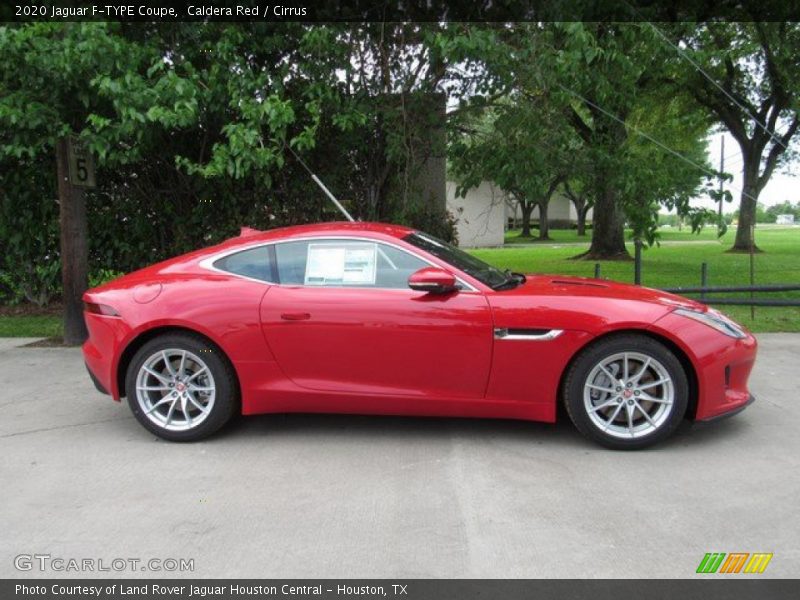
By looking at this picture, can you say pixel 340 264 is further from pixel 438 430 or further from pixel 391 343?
pixel 438 430

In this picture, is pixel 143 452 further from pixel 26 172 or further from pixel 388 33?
pixel 26 172

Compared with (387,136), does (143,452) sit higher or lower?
lower

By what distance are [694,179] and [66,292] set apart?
7509 mm

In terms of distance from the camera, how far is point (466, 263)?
4797 mm

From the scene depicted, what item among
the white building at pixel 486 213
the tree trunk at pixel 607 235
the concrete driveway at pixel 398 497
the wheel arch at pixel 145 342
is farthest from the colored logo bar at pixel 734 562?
the tree trunk at pixel 607 235

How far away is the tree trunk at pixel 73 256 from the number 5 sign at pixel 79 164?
130mm

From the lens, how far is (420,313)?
4176 mm

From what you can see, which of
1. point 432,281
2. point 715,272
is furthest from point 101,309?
point 715,272

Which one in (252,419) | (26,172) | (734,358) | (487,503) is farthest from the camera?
(26,172)

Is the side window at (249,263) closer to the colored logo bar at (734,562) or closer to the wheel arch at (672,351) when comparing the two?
the wheel arch at (672,351)

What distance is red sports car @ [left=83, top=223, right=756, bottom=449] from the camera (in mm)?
4109

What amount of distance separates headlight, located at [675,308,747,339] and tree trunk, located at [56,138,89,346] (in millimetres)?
6535

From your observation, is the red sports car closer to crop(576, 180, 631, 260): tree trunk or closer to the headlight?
the headlight

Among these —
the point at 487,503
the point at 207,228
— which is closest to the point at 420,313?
the point at 487,503
